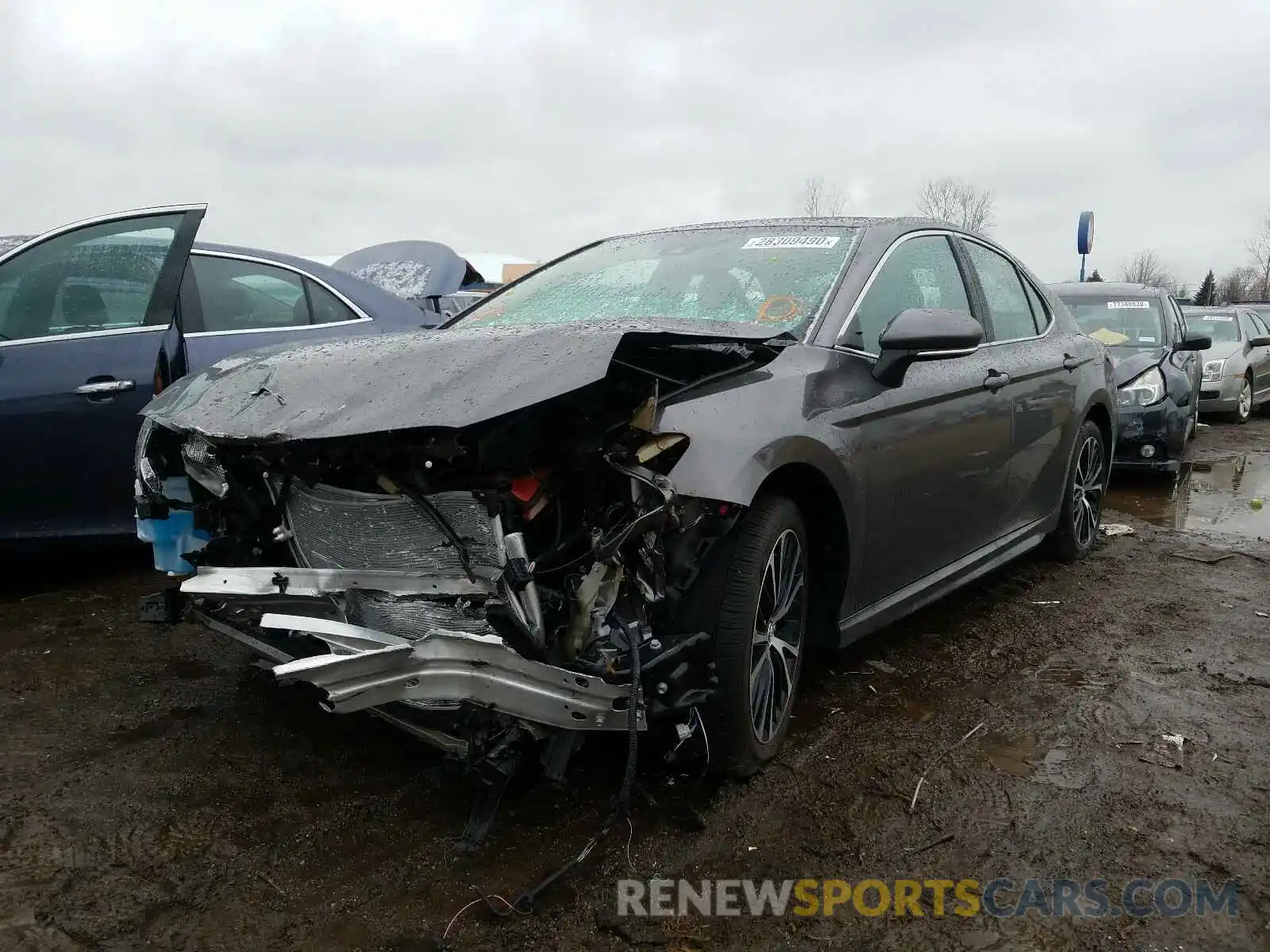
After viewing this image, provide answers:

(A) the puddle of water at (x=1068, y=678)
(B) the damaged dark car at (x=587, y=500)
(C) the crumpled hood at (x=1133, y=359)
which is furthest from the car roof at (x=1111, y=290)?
(B) the damaged dark car at (x=587, y=500)

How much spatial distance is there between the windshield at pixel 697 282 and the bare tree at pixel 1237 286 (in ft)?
239

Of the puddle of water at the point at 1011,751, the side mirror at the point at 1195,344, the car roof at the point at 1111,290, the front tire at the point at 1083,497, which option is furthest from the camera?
the car roof at the point at 1111,290

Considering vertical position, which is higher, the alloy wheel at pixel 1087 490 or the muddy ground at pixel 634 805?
the alloy wheel at pixel 1087 490

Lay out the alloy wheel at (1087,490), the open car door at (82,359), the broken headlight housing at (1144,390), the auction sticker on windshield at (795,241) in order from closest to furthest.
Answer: the auction sticker on windshield at (795,241)
the open car door at (82,359)
the alloy wheel at (1087,490)
the broken headlight housing at (1144,390)

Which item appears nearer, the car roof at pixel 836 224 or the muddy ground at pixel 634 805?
the muddy ground at pixel 634 805

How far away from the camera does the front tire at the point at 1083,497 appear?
518 centimetres

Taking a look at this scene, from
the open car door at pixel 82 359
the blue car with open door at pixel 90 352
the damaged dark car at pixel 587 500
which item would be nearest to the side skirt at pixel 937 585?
the damaged dark car at pixel 587 500

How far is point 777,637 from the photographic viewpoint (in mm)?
2951

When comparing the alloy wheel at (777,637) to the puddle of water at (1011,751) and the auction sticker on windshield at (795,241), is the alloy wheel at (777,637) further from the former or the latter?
the auction sticker on windshield at (795,241)

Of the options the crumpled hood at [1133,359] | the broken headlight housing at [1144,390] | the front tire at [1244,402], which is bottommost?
the front tire at [1244,402]

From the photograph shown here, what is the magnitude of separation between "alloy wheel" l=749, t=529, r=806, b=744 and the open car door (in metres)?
2.88

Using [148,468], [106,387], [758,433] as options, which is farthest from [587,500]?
[106,387]

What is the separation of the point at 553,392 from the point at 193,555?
145cm

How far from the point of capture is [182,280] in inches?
184
